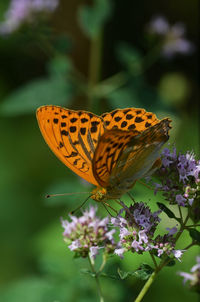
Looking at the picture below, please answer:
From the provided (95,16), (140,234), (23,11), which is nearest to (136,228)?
(140,234)

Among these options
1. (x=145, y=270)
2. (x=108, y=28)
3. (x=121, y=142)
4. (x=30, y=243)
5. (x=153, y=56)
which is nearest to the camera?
(x=145, y=270)

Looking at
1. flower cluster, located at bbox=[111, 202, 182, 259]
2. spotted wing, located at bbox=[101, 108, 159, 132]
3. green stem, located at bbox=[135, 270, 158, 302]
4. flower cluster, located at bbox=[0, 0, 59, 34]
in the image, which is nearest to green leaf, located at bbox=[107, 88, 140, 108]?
flower cluster, located at bbox=[0, 0, 59, 34]

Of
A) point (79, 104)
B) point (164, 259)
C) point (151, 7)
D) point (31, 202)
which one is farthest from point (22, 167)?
point (164, 259)

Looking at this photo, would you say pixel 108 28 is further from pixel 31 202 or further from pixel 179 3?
pixel 31 202

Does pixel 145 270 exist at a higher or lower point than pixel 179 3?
lower

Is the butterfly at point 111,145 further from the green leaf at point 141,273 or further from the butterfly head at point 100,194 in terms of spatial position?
the green leaf at point 141,273

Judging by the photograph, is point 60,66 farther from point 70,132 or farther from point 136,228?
point 136,228

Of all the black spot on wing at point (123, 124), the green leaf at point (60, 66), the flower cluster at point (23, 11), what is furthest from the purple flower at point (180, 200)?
the flower cluster at point (23, 11)
